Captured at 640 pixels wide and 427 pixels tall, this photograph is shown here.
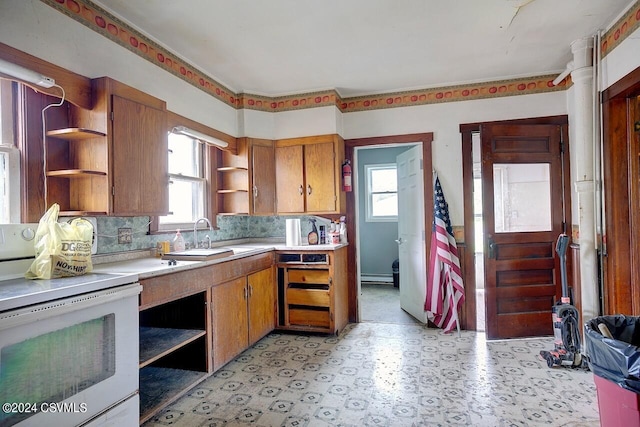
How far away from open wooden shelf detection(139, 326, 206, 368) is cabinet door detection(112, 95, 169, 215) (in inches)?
34.3

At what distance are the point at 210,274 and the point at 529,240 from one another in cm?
303

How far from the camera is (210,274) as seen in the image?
8.36 ft

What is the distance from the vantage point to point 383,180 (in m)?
6.07

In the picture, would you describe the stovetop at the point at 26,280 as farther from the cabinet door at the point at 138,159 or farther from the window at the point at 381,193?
the window at the point at 381,193

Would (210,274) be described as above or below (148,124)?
below

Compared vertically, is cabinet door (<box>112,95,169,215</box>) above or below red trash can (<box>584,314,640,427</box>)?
above

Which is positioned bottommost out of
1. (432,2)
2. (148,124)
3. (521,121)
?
(148,124)

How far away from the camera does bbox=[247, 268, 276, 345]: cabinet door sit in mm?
3105

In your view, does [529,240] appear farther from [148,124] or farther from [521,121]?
[148,124]

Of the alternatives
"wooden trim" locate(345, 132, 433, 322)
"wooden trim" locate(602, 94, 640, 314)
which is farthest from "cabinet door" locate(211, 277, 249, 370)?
"wooden trim" locate(602, 94, 640, 314)

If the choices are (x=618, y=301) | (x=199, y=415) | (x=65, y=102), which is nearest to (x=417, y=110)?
(x=618, y=301)

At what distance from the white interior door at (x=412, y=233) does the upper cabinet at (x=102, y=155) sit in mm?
2824

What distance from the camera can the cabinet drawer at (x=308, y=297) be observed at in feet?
11.4

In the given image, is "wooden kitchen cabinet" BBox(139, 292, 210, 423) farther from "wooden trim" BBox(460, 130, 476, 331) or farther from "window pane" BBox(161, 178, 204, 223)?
"wooden trim" BBox(460, 130, 476, 331)
